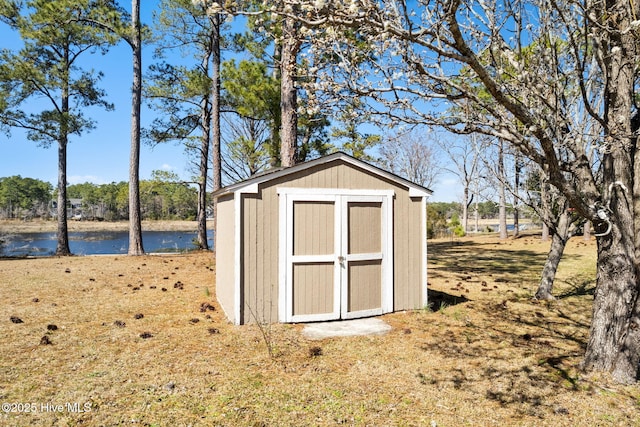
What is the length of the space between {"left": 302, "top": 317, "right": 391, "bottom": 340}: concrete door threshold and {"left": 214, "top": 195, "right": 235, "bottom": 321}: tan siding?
3.88 ft

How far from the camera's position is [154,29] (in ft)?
46.4

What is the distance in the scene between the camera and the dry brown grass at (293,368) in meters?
2.90

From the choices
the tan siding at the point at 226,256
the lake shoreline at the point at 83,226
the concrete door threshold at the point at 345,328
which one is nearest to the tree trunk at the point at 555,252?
the concrete door threshold at the point at 345,328

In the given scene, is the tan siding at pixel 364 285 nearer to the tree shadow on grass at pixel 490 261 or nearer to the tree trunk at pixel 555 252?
the tree trunk at pixel 555 252

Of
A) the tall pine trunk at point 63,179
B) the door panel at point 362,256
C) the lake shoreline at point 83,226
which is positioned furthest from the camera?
the lake shoreline at point 83,226

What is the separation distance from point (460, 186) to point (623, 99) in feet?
71.9

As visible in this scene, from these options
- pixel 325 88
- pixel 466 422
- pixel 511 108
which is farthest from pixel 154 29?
pixel 466 422

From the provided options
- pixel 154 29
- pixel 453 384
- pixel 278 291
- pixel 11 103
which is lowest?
pixel 453 384

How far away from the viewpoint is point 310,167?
5336 millimetres

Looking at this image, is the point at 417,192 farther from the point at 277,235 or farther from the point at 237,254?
the point at 237,254

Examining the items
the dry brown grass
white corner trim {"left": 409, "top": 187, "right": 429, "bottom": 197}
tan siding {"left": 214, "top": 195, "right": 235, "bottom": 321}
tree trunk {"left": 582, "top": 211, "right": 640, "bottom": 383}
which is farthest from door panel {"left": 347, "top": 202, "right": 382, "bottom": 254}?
tree trunk {"left": 582, "top": 211, "right": 640, "bottom": 383}

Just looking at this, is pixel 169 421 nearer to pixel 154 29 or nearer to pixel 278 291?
pixel 278 291

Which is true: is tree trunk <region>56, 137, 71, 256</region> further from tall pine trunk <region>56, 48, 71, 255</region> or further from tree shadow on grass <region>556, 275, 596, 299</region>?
tree shadow on grass <region>556, 275, 596, 299</region>

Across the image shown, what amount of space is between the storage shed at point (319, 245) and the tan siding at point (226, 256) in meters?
0.02
